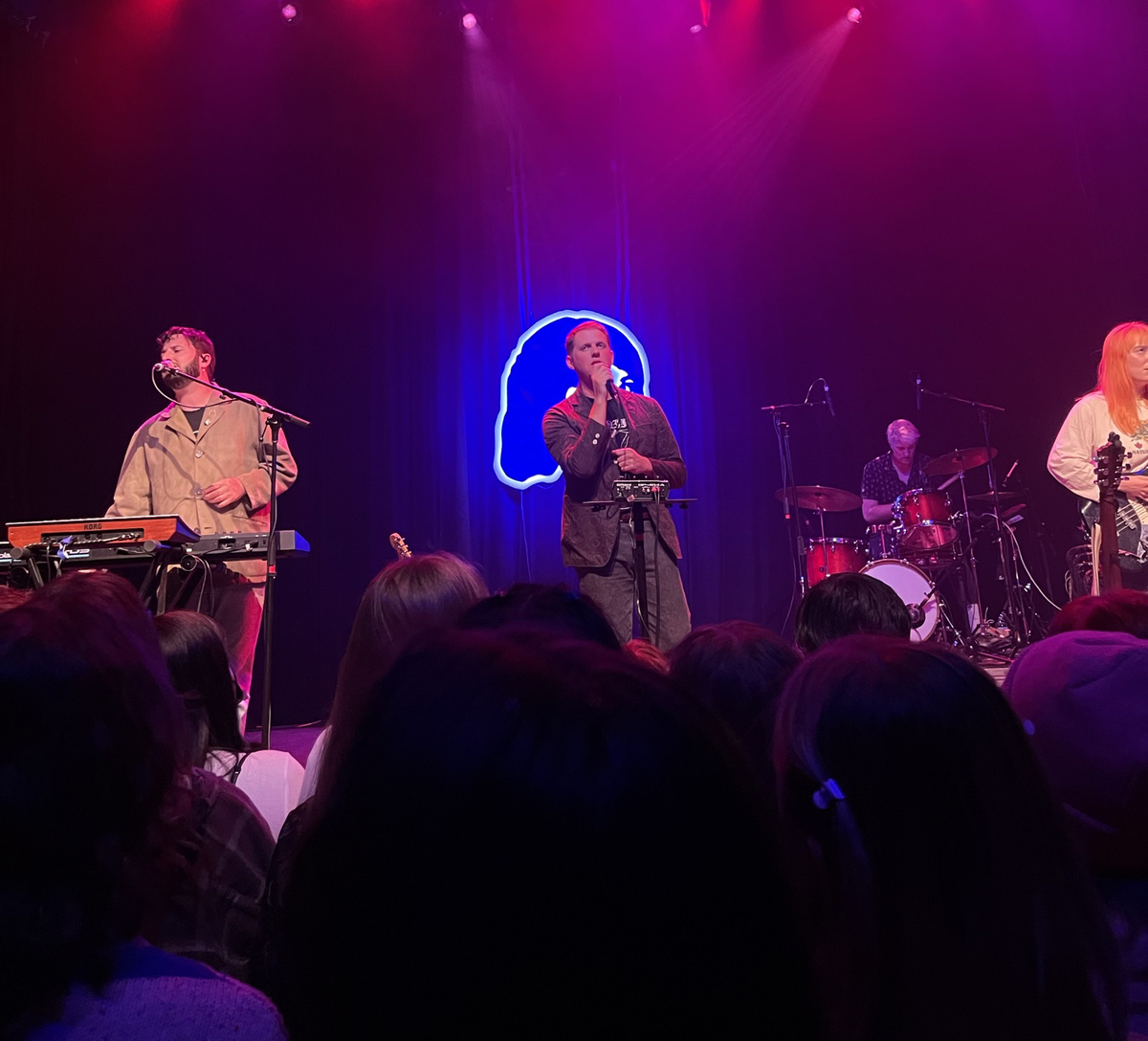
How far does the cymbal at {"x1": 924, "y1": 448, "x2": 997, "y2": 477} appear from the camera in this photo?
7.35 m

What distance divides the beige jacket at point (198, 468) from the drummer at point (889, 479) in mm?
4844

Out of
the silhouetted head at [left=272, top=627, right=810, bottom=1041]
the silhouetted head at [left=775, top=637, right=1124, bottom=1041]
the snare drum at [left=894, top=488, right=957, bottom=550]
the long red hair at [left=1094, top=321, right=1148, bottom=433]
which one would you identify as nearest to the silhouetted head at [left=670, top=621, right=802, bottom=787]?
the silhouetted head at [left=775, top=637, right=1124, bottom=1041]

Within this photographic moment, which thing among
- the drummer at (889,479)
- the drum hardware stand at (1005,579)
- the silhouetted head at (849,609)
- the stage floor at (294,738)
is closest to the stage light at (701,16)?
the drum hardware stand at (1005,579)

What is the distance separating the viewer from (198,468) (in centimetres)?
502

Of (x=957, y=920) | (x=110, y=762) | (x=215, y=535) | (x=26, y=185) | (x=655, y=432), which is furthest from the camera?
(x=26, y=185)

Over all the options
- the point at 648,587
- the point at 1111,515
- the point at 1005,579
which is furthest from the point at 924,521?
the point at 648,587

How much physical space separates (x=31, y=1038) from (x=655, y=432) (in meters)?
4.61

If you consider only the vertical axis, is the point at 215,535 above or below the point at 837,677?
above

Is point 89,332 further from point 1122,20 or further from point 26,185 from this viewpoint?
point 1122,20

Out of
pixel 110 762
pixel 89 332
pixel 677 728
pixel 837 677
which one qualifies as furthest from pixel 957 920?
pixel 89 332

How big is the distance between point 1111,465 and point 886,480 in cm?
310

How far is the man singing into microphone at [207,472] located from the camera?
478 centimetres

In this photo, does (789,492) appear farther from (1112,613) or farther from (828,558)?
(1112,613)

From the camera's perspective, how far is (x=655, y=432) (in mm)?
5180
